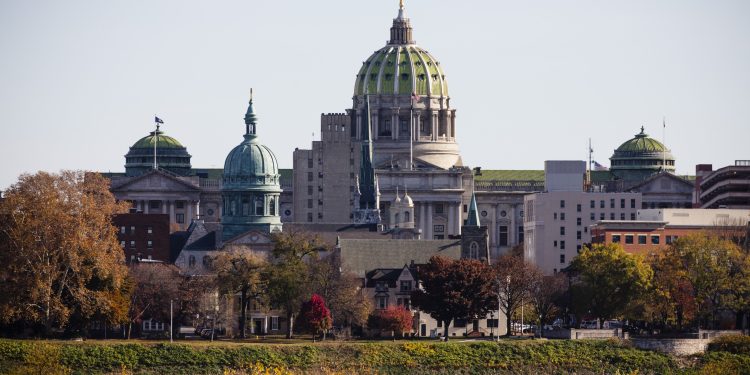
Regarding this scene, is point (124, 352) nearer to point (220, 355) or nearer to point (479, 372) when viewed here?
point (220, 355)

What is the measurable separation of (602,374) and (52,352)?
135 ft

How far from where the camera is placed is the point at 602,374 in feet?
655

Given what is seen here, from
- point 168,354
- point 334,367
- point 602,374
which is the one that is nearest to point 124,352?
point 168,354

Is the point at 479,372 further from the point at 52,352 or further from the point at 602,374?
the point at 52,352

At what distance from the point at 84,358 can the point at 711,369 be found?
4564cm

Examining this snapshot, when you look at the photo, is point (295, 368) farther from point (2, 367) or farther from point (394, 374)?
point (2, 367)

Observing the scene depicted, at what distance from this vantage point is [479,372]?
199625 mm

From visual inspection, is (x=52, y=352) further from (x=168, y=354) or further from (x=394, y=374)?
(x=394, y=374)

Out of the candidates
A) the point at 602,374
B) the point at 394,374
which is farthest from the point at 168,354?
the point at 602,374

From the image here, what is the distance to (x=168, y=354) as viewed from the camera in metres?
197

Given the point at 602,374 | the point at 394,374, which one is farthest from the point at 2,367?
the point at 602,374

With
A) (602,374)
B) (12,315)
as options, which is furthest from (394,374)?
(12,315)

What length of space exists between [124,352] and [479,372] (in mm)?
26520

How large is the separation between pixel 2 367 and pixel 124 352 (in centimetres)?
1057
